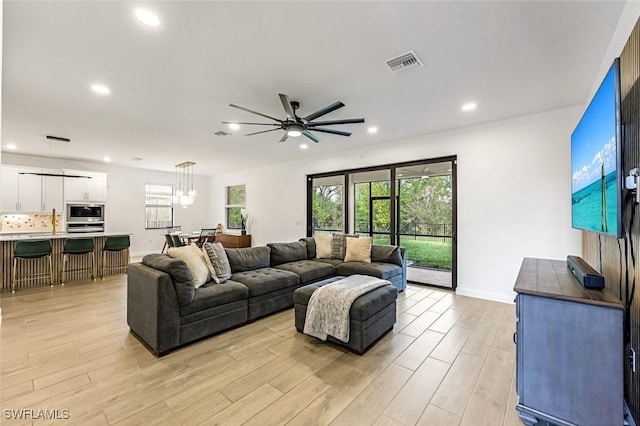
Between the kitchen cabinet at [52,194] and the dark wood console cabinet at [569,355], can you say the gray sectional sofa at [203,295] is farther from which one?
the kitchen cabinet at [52,194]

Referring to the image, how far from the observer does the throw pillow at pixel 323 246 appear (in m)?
5.50

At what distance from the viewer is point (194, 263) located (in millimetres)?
3377

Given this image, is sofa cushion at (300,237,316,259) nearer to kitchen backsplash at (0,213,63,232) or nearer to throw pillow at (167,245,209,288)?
throw pillow at (167,245,209,288)

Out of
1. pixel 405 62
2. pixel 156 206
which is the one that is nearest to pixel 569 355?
pixel 405 62

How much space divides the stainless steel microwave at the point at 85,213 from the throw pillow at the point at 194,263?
584 cm

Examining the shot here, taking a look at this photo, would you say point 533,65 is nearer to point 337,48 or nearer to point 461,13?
point 461,13

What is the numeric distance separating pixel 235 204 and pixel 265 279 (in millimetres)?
6378

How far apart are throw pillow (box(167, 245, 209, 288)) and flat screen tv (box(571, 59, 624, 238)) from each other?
11.8 feet

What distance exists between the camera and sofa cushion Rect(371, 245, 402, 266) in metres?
5.03

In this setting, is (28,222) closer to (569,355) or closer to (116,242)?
(116,242)

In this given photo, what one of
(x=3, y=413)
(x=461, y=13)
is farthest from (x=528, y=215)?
(x=3, y=413)

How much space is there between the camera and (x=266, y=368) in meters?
2.65

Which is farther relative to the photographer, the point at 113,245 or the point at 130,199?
the point at 130,199

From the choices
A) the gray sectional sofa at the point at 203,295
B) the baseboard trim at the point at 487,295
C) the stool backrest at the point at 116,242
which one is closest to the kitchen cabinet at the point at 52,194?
the stool backrest at the point at 116,242
